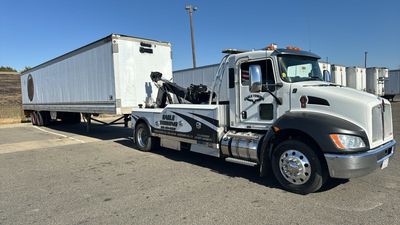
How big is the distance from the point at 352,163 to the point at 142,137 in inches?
262

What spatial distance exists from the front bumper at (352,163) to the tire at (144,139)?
18.8 feet

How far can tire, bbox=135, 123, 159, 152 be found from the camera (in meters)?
9.73

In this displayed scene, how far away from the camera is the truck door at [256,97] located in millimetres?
6172

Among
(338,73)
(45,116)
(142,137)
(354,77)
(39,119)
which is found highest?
(338,73)

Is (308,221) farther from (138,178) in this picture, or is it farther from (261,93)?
(138,178)

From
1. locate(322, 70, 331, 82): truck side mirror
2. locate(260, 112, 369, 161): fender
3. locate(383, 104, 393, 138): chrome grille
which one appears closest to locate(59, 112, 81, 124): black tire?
locate(322, 70, 331, 82): truck side mirror

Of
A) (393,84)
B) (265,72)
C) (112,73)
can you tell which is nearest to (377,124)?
(265,72)

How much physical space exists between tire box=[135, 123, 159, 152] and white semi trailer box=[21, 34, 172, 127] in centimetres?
117

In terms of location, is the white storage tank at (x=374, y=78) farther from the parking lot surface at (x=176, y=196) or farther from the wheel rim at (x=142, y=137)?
the wheel rim at (x=142, y=137)

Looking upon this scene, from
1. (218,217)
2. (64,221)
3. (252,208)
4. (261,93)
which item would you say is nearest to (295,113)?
(261,93)

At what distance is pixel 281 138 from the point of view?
5789mm

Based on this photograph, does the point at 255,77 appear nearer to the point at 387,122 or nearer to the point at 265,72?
the point at 265,72

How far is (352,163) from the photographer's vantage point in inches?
192

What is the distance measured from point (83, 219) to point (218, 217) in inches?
73.6
